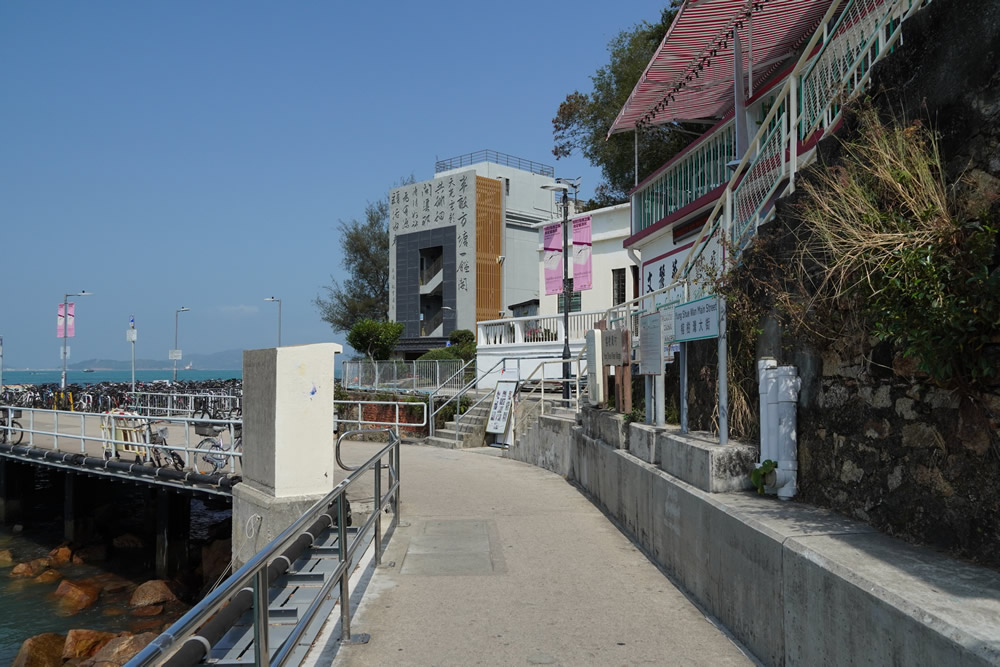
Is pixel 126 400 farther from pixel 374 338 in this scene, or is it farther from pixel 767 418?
pixel 767 418

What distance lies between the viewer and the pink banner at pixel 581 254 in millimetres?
28453

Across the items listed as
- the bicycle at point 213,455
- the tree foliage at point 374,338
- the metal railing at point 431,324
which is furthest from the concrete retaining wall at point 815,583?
the metal railing at point 431,324

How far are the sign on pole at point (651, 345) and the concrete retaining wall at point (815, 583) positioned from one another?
0.87 metres

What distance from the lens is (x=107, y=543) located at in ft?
59.2

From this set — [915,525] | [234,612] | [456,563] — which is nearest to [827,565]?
[915,525]

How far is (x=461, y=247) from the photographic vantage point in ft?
159

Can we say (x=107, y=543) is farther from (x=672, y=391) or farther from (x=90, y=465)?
(x=672, y=391)

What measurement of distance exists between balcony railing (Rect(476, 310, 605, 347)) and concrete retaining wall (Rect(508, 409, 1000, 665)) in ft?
58.3

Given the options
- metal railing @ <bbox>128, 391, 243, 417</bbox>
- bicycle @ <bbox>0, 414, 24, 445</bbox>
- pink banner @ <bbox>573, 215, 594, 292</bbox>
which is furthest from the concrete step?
bicycle @ <bbox>0, 414, 24, 445</bbox>

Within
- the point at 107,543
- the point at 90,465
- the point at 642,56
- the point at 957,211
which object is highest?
the point at 642,56

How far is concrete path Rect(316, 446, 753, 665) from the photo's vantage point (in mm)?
5117

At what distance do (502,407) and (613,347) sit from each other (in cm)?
913

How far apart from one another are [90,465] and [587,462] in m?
10.7

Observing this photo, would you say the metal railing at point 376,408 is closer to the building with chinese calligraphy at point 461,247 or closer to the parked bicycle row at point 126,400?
the parked bicycle row at point 126,400
